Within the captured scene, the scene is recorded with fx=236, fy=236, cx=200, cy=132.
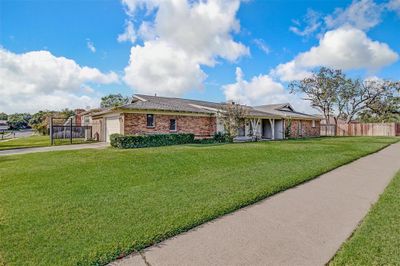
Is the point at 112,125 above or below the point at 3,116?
below

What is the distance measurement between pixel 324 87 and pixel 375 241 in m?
39.4

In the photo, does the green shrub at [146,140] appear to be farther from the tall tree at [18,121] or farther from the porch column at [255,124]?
the tall tree at [18,121]

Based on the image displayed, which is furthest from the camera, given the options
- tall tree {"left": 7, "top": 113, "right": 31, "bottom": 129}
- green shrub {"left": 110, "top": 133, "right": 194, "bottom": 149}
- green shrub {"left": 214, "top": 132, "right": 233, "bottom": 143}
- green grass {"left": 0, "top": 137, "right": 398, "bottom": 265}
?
tall tree {"left": 7, "top": 113, "right": 31, "bottom": 129}

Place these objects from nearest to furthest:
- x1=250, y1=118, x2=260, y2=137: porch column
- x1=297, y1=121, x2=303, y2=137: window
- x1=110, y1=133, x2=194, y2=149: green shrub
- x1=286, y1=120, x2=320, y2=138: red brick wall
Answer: x1=110, y1=133, x2=194, y2=149: green shrub → x1=250, y1=118, x2=260, y2=137: porch column → x1=286, y1=120, x2=320, y2=138: red brick wall → x1=297, y1=121, x2=303, y2=137: window

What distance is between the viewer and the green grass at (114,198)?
317 centimetres

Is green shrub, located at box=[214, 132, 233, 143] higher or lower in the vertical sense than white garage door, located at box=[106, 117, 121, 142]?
lower

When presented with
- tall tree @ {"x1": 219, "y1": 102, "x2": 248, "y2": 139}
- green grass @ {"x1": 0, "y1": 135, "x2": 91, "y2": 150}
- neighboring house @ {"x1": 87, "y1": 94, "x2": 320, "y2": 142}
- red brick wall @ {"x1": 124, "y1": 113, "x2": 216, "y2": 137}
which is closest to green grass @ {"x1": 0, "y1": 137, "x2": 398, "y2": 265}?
red brick wall @ {"x1": 124, "y1": 113, "x2": 216, "y2": 137}

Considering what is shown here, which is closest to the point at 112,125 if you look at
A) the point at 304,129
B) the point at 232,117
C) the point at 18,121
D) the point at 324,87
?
the point at 232,117

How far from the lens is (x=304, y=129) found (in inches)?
1177

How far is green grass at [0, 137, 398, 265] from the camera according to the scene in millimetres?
3174

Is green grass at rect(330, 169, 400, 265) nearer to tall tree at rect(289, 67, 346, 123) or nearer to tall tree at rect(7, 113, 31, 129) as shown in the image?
tall tree at rect(289, 67, 346, 123)

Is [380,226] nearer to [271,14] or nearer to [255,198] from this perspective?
[255,198]

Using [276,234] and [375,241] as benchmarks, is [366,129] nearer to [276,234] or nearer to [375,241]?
[375,241]

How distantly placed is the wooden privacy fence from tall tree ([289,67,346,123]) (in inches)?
92.1
